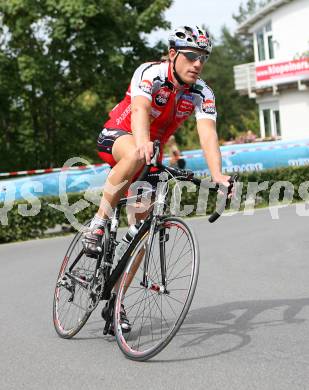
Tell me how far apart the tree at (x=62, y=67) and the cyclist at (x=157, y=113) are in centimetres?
2800

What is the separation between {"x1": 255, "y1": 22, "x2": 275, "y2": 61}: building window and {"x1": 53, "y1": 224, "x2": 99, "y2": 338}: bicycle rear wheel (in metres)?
43.9

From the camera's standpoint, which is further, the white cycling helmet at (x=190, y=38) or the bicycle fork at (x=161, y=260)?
the white cycling helmet at (x=190, y=38)

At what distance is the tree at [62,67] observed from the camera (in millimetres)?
34438

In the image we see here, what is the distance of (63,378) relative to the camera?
536 centimetres

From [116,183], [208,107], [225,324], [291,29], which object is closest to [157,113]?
[208,107]

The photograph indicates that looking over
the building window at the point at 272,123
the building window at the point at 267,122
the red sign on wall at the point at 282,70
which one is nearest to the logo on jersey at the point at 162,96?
the red sign on wall at the point at 282,70

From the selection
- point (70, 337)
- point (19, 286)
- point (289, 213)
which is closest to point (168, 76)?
point (70, 337)

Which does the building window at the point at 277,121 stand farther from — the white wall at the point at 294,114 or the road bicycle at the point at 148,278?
the road bicycle at the point at 148,278

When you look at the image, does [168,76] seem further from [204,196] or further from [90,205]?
[204,196]

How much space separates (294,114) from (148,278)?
4316 cm

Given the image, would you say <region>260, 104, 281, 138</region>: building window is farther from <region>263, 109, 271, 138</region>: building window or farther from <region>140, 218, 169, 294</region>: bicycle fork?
<region>140, 218, 169, 294</region>: bicycle fork

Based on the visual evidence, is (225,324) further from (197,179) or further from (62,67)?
(62,67)

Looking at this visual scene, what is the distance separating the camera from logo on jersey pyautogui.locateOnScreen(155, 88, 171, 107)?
5.91 metres

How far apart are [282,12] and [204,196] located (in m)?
31.3
